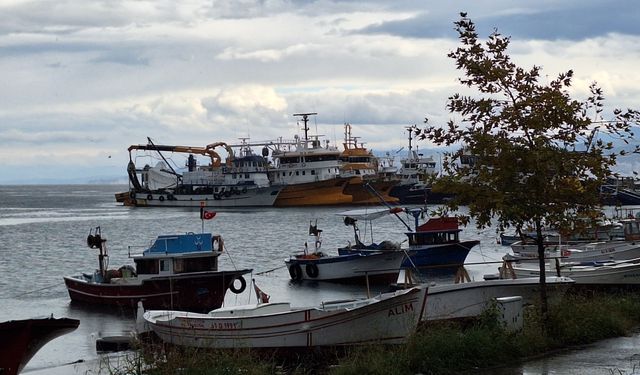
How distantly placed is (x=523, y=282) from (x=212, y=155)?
112383 millimetres

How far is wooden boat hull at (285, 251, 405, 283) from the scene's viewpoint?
39781mm

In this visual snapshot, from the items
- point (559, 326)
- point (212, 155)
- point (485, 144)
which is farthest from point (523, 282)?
point (212, 155)

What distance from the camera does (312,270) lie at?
41844 mm

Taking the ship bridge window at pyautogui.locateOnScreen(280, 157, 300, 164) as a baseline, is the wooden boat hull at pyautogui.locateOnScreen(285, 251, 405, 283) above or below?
below

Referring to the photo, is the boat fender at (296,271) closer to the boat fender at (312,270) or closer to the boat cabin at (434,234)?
the boat fender at (312,270)

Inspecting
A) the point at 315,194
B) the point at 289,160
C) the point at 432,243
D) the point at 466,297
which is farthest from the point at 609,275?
the point at 315,194

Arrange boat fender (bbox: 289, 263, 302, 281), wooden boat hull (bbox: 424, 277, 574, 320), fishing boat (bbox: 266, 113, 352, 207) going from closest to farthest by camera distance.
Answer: wooden boat hull (bbox: 424, 277, 574, 320) < boat fender (bbox: 289, 263, 302, 281) < fishing boat (bbox: 266, 113, 352, 207)

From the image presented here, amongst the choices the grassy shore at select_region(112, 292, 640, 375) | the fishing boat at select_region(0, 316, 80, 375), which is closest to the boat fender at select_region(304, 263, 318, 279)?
the grassy shore at select_region(112, 292, 640, 375)

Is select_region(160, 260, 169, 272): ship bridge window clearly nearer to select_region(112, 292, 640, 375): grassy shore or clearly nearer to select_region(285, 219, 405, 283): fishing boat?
select_region(285, 219, 405, 283): fishing boat

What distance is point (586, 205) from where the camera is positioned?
59.9ft

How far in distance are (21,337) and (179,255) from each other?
14.1 meters

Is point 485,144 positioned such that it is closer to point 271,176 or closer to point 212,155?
point 271,176

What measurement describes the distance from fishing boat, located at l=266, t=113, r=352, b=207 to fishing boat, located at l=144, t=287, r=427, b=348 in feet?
321

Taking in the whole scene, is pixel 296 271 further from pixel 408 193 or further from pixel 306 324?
pixel 408 193
